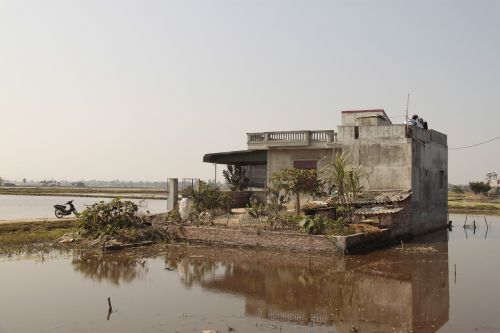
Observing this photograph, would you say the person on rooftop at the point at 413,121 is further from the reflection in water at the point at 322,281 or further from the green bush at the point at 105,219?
the green bush at the point at 105,219

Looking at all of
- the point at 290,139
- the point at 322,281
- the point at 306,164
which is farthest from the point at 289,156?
the point at 322,281

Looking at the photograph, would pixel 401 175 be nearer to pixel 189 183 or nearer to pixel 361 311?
pixel 189 183

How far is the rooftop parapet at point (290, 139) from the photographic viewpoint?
24.2 m

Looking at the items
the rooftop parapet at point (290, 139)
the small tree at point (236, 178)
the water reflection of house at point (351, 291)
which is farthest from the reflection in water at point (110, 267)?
the small tree at point (236, 178)

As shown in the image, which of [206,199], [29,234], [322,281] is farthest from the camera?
[206,199]

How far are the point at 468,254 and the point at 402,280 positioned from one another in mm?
6291

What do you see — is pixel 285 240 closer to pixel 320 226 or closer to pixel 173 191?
pixel 320 226

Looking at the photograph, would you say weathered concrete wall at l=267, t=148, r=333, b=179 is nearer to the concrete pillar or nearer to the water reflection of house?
the concrete pillar

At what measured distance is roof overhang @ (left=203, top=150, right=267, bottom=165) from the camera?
2670 cm

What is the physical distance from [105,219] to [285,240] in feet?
23.7

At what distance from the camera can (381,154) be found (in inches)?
890

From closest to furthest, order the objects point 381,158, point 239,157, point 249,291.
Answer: point 249,291 → point 381,158 → point 239,157

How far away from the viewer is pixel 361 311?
1009cm

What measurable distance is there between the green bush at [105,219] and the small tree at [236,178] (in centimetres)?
1078
